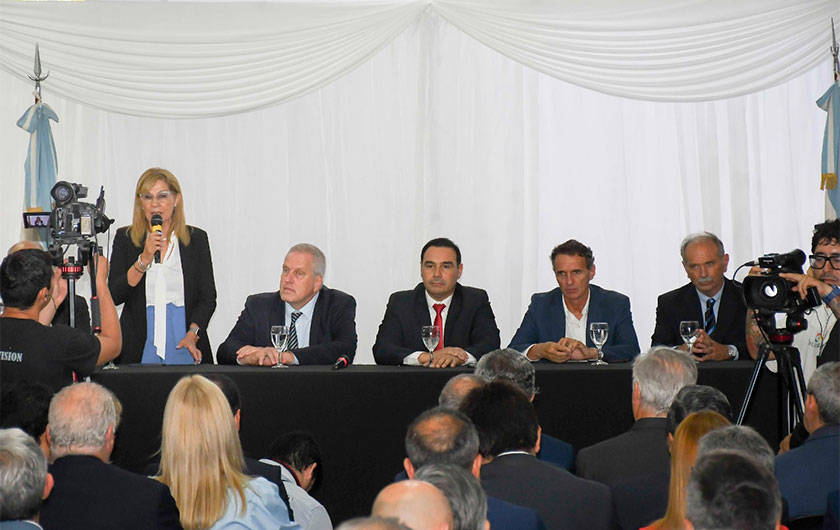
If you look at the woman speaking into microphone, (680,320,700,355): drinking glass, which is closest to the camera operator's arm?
the woman speaking into microphone

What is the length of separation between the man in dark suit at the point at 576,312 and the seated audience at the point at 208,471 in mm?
2234

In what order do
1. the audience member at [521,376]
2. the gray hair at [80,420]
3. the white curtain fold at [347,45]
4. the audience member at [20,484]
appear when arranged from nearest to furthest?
the audience member at [20,484]
the gray hair at [80,420]
the audience member at [521,376]
the white curtain fold at [347,45]

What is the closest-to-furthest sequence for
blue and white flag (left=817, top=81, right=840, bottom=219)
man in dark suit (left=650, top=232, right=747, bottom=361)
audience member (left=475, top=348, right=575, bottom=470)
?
audience member (left=475, top=348, right=575, bottom=470) → man in dark suit (left=650, top=232, right=747, bottom=361) → blue and white flag (left=817, top=81, right=840, bottom=219)

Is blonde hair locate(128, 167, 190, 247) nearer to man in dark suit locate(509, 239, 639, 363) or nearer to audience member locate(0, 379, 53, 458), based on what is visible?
man in dark suit locate(509, 239, 639, 363)

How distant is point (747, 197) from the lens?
6266 mm

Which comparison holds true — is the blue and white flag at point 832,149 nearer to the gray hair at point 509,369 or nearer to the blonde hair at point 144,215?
the gray hair at point 509,369

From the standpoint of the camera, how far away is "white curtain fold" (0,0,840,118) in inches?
226

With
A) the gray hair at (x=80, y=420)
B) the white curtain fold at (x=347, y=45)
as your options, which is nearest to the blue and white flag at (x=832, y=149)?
the white curtain fold at (x=347, y=45)

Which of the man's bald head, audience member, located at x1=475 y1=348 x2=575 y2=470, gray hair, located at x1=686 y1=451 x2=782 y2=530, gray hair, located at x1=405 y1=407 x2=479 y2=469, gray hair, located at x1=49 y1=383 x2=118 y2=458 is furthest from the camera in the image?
audience member, located at x1=475 y1=348 x2=575 y2=470

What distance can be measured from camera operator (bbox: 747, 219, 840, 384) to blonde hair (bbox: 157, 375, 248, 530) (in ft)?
7.27

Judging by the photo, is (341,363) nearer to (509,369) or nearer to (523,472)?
(509,369)

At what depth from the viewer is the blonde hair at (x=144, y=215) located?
478 centimetres

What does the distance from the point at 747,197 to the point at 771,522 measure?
4.69m

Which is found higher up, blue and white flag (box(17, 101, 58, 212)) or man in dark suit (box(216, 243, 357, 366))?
blue and white flag (box(17, 101, 58, 212))
